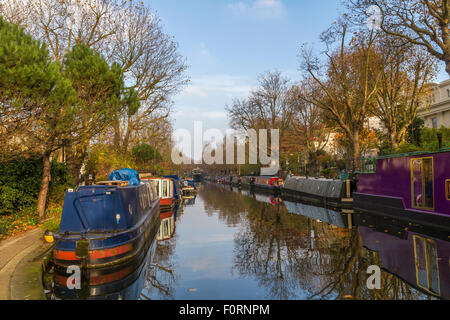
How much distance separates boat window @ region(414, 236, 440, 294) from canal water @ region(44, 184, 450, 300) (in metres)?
0.02

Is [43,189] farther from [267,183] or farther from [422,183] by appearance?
[267,183]

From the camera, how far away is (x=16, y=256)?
960 cm

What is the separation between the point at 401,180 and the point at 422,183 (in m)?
1.57

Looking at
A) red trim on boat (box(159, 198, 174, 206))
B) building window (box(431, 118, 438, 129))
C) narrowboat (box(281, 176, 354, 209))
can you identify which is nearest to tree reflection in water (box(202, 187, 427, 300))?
narrowboat (box(281, 176, 354, 209))

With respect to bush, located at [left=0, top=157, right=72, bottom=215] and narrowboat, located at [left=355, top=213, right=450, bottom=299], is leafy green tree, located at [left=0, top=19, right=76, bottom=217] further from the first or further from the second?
narrowboat, located at [left=355, top=213, right=450, bottom=299]

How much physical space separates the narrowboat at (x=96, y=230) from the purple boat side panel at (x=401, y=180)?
1189 cm

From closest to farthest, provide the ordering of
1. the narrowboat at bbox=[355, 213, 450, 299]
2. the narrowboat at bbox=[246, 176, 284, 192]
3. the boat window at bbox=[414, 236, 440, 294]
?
the boat window at bbox=[414, 236, 440, 294]
the narrowboat at bbox=[355, 213, 450, 299]
the narrowboat at bbox=[246, 176, 284, 192]

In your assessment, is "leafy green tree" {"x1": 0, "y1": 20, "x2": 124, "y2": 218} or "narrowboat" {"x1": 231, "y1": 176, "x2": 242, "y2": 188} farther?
"narrowboat" {"x1": 231, "y1": 176, "x2": 242, "y2": 188}

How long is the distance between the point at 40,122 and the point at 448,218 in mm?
15835

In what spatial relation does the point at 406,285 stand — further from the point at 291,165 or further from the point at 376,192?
the point at 291,165

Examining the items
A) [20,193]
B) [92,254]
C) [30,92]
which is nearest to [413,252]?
[92,254]

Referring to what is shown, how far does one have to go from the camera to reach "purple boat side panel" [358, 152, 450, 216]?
14492 millimetres

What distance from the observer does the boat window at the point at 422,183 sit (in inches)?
614

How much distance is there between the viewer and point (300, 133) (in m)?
45.2
